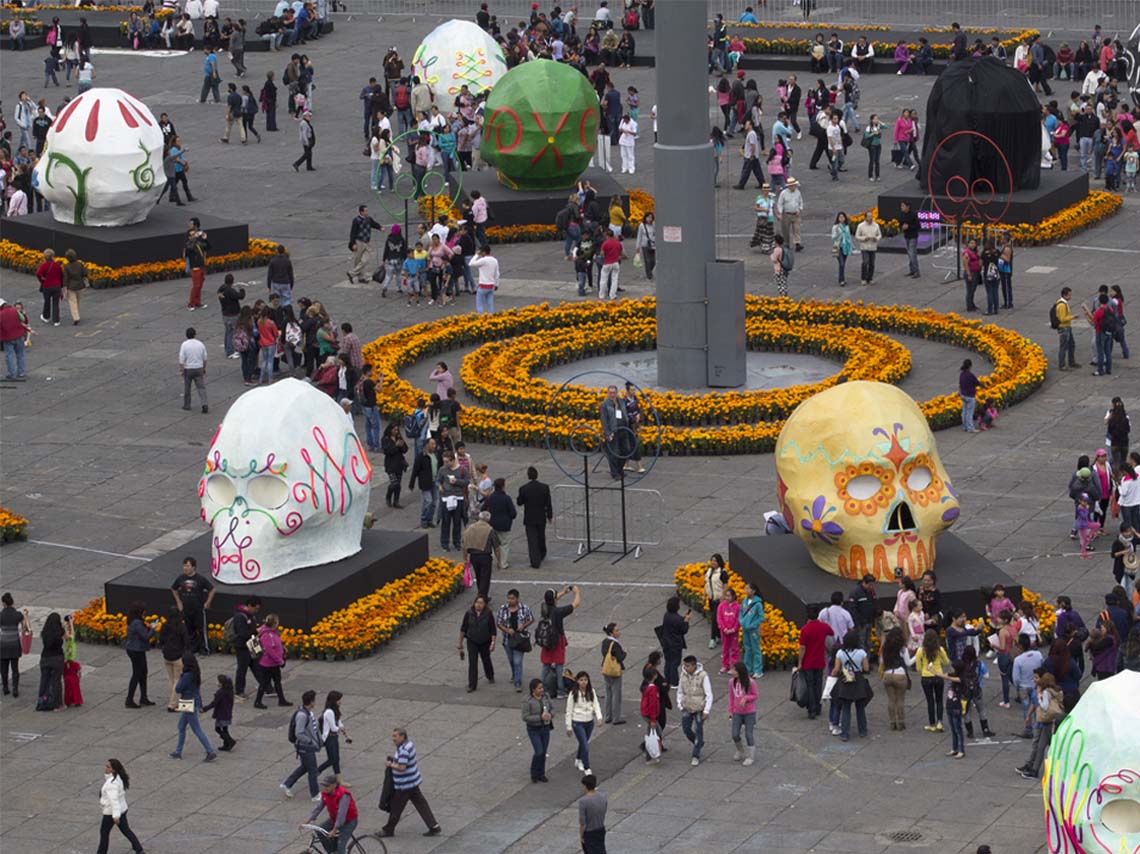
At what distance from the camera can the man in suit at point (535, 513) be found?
34750 millimetres

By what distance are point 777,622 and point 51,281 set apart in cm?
2116

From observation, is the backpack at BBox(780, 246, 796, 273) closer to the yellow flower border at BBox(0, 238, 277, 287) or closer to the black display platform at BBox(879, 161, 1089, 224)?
the black display platform at BBox(879, 161, 1089, 224)

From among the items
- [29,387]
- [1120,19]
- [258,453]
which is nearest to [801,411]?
[258,453]

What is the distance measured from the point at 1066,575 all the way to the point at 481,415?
36.1ft

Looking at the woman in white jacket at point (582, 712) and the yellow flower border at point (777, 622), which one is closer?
the woman in white jacket at point (582, 712)

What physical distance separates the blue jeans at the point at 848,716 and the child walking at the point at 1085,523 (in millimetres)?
6863

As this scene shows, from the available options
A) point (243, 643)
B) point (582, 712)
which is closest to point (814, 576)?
point (582, 712)

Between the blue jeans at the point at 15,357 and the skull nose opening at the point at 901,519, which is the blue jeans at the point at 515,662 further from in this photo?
the blue jeans at the point at 15,357

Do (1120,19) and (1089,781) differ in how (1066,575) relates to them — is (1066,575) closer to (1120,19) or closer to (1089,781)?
(1089,781)

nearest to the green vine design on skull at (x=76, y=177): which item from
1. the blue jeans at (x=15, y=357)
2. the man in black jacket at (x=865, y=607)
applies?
the blue jeans at (x=15, y=357)

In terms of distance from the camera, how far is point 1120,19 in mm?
77000

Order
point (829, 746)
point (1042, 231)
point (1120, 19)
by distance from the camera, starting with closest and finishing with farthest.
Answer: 1. point (829, 746)
2. point (1042, 231)
3. point (1120, 19)

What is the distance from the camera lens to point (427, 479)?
119ft

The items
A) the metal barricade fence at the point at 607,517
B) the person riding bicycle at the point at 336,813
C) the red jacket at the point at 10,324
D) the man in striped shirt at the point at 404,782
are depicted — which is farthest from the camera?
the red jacket at the point at 10,324
